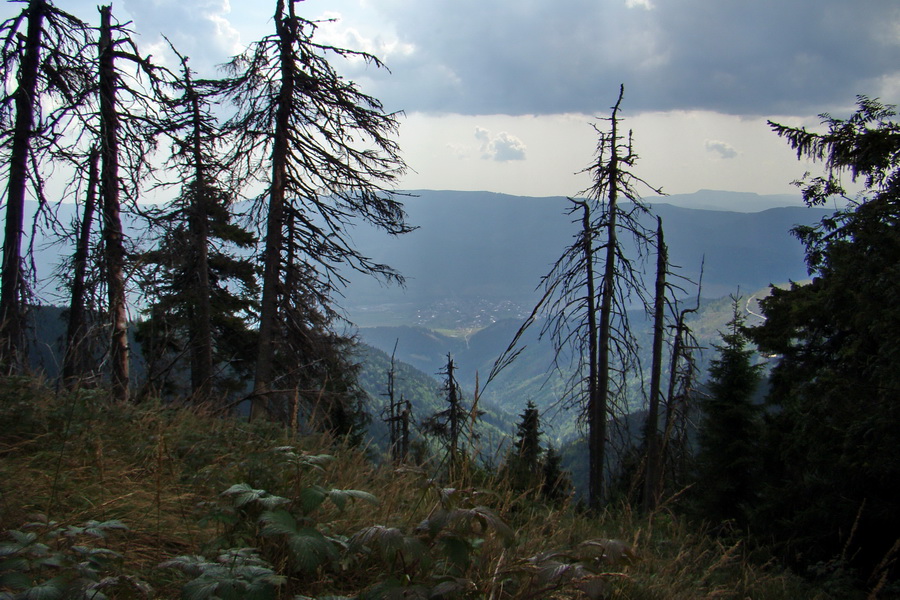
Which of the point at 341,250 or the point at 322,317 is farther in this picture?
the point at 322,317

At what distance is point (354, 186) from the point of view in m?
11.7

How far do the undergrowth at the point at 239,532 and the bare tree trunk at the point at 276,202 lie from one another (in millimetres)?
7415

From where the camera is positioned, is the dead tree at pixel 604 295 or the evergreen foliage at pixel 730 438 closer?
the dead tree at pixel 604 295

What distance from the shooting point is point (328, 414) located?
568cm

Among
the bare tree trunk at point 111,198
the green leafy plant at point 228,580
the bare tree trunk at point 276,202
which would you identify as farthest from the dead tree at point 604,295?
the green leafy plant at point 228,580

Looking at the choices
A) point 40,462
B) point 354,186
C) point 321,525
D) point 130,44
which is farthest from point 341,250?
point 321,525

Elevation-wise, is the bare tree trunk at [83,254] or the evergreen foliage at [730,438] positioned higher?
the bare tree trunk at [83,254]

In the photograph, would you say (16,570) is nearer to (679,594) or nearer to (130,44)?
(679,594)

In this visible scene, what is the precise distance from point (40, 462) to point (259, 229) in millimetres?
9155

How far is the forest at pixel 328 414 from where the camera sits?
2.26m

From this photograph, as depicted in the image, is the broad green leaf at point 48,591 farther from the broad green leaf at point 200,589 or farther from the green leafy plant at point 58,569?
the broad green leaf at point 200,589

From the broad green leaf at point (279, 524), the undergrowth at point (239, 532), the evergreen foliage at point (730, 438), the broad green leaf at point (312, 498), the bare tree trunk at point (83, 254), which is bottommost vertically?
the evergreen foliage at point (730, 438)

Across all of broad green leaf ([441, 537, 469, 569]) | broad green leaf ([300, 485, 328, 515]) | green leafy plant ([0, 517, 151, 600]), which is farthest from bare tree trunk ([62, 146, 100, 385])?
broad green leaf ([441, 537, 469, 569])

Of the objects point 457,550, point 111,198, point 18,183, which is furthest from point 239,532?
point 111,198
